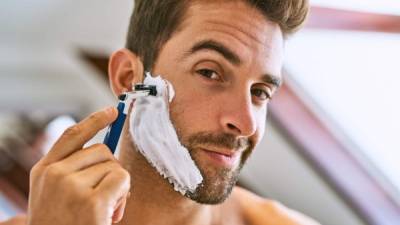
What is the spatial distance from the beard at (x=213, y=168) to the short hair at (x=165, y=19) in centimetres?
16

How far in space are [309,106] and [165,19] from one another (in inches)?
34.1

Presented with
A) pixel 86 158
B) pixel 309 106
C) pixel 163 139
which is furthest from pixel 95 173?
pixel 309 106

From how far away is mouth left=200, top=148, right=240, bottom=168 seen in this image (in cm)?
93

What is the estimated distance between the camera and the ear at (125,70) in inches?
39.6

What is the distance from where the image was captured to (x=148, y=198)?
100 centimetres

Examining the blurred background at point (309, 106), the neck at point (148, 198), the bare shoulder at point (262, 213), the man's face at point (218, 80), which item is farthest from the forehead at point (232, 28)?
the blurred background at point (309, 106)

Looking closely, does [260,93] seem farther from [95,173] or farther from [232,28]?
[95,173]

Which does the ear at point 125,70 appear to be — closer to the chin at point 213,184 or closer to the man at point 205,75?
the man at point 205,75

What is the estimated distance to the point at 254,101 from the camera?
3.13 feet

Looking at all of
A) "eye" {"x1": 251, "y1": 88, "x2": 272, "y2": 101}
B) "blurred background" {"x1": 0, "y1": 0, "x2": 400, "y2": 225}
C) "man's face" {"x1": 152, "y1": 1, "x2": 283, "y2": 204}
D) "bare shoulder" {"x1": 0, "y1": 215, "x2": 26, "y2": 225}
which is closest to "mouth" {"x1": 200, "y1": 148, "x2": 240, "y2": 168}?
"man's face" {"x1": 152, "y1": 1, "x2": 283, "y2": 204}

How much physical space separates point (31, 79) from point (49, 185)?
1263 mm

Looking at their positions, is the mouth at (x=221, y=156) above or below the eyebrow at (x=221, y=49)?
below

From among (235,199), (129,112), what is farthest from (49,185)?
(235,199)

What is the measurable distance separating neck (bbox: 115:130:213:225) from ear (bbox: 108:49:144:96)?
92 millimetres
